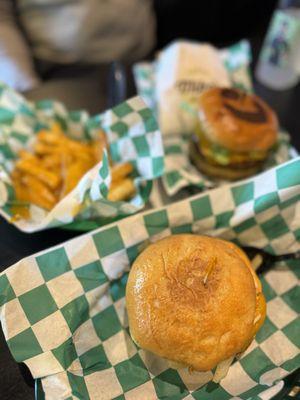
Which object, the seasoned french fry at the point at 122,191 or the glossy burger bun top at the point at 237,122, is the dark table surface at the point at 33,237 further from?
the glossy burger bun top at the point at 237,122

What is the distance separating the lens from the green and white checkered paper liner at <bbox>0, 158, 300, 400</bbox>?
0.91 meters

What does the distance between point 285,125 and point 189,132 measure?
0.46 meters

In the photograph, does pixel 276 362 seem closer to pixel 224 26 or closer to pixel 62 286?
pixel 62 286

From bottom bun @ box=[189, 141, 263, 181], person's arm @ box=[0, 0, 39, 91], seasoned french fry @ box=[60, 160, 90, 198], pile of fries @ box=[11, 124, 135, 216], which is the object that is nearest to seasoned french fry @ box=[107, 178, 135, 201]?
pile of fries @ box=[11, 124, 135, 216]

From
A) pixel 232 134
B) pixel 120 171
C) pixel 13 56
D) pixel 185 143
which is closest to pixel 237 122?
pixel 232 134

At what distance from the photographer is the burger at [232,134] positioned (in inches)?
54.4

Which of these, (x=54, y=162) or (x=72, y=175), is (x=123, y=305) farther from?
(x=54, y=162)

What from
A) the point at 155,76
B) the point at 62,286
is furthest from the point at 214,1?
the point at 62,286

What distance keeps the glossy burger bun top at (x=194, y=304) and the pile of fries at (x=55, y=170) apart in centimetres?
33

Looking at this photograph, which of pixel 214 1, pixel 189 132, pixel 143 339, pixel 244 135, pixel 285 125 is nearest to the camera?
pixel 143 339

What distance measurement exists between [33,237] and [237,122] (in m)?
0.79

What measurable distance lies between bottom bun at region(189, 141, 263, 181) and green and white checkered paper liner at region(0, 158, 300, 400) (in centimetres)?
35

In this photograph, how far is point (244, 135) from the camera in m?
1.38

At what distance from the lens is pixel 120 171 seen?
4.15 feet
